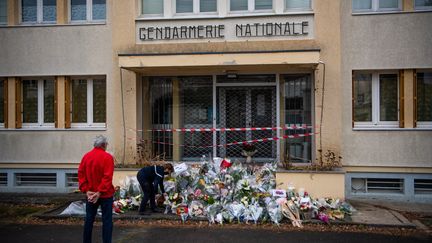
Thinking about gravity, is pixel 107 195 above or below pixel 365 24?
below

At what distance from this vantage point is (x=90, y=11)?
12898mm

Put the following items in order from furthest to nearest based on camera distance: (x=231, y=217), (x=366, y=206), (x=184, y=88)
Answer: (x=184, y=88)
(x=366, y=206)
(x=231, y=217)

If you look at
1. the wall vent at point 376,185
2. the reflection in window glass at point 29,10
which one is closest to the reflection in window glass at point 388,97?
the wall vent at point 376,185

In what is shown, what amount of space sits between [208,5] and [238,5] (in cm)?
80

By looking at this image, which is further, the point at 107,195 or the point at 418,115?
the point at 418,115

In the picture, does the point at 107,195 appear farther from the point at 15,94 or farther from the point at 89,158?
the point at 15,94

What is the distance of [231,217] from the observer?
360 inches

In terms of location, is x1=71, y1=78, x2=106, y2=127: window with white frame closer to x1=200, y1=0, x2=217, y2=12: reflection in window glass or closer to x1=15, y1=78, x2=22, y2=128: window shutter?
x1=15, y1=78, x2=22, y2=128: window shutter

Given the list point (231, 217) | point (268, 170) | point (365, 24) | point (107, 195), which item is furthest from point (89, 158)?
point (365, 24)

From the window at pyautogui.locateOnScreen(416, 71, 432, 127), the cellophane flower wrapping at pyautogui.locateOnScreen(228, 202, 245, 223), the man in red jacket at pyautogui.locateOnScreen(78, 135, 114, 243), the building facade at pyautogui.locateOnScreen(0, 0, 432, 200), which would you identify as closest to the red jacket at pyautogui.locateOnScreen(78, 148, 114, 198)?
the man in red jacket at pyautogui.locateOnScreen(78, 135, 114, 243)

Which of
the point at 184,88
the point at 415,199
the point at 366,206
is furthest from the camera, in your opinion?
the point at 184,88

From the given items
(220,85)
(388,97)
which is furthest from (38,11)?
(388,97)

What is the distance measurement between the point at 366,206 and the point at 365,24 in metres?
4.61

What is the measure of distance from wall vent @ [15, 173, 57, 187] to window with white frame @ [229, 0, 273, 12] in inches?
265
